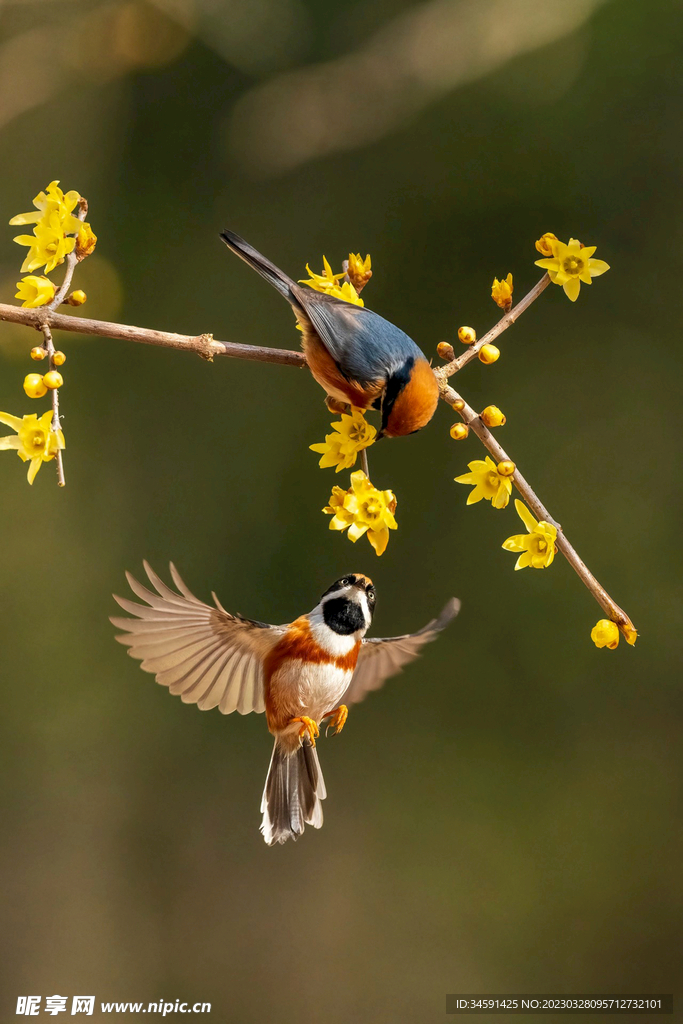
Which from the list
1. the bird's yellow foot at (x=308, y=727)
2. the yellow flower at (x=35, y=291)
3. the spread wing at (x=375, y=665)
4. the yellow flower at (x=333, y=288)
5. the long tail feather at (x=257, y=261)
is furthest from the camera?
the spread wing at (x=375, y=665)

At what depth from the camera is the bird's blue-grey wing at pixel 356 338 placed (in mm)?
1740

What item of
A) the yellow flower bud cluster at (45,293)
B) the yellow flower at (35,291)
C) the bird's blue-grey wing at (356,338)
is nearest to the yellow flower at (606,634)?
the bird's blue-grey wing at (356,338)

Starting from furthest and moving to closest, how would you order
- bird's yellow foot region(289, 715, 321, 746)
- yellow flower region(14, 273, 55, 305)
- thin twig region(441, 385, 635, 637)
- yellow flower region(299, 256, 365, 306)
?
yellow flower region(299, 256, 365, 306) < bird's yellow foot region(289, 715, 321, 746) < yellow flower region(14, 273, 55, 305) < thin twig region(441, 385, 635, 637)

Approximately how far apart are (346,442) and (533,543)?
1.31 ft

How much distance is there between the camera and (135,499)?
15.4ft

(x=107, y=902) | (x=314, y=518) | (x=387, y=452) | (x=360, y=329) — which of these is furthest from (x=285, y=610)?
(x=360, y=329)

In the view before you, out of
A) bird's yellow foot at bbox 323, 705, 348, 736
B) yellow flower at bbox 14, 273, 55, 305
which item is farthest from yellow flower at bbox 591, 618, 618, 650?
yellow flower at bbox 14, 273, 55, 305

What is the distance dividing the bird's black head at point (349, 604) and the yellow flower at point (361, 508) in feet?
0.70

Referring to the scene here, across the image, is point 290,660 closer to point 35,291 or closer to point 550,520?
point 550,520

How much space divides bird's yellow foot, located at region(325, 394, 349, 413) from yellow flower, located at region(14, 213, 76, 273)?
Answer: 617mm

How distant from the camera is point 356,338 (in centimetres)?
183

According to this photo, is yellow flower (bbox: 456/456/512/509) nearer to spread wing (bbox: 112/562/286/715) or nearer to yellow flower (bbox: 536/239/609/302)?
yellow flower (bbox: 536/239/609/302)

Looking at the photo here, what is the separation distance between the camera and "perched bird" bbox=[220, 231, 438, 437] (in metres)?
1.59

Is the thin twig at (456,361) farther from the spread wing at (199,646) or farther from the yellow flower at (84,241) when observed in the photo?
the spread wing at (199,646)
